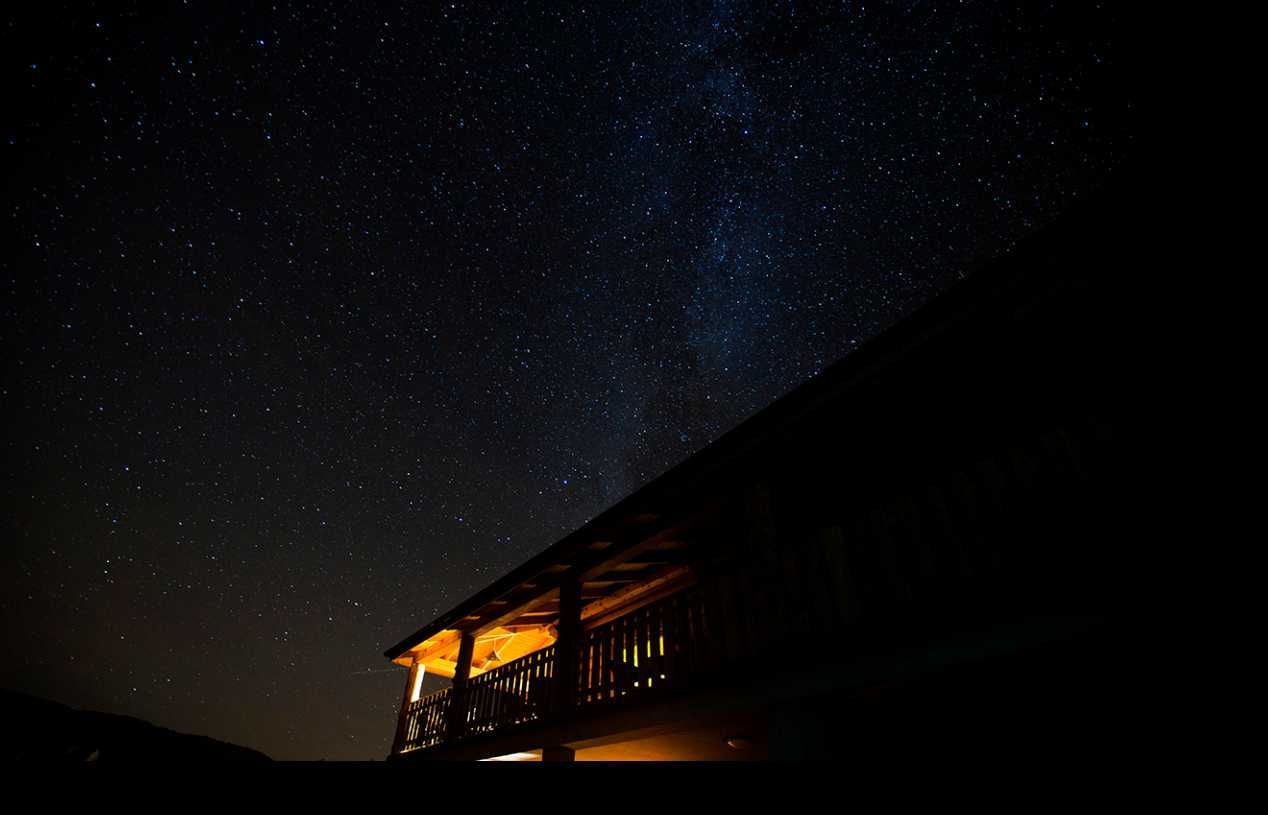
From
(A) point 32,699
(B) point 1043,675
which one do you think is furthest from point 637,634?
(A) point 32,699

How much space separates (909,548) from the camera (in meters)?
5.43

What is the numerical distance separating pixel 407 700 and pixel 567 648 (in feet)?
26.7

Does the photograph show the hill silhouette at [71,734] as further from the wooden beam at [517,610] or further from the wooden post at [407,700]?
the wooden post at [407,700]

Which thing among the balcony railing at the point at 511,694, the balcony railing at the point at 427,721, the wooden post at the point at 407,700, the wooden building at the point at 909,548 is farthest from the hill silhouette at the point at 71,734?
the wooden post at the point at 407,700

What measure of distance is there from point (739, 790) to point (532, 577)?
982 centimetres

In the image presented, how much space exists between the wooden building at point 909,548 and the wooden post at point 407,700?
5.00 metres

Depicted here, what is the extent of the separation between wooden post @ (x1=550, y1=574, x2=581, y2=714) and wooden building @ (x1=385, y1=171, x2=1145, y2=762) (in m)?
0.04

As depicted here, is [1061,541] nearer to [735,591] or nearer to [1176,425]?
[1176,425]

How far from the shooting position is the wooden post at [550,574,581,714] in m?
8.55

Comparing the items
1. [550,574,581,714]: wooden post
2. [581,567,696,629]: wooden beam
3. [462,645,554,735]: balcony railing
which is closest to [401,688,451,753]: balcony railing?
[462,645,554,735]: balcony railing

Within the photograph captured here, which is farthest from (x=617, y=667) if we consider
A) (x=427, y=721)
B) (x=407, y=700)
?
(x=407, y=700)

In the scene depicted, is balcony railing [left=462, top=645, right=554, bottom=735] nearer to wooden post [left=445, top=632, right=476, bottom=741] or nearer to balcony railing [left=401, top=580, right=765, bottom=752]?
balcony railing [left=401, top=580, right=765, bottom=752]

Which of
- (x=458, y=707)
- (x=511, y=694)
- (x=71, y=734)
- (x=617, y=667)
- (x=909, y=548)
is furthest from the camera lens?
(x=458, y=707)

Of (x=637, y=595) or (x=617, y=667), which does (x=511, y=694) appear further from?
(x=637, y=595)
